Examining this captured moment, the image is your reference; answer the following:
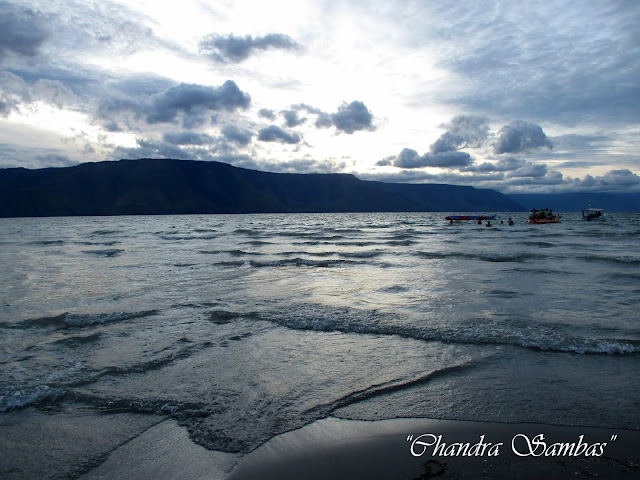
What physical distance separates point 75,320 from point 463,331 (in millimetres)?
9283

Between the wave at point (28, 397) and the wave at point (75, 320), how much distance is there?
12.3 feet

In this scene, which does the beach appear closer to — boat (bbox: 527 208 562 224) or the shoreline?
the shoreline

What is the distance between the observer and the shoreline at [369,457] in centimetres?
359

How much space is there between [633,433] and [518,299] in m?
7.75

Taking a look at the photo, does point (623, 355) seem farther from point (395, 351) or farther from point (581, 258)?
point (581, 258)

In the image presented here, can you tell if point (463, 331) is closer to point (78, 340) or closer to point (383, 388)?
point (383, 388)

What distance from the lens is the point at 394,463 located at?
3.75 meters

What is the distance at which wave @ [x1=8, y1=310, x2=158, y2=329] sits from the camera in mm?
8781

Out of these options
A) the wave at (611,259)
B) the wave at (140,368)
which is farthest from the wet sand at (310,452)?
the wave at (611,259)

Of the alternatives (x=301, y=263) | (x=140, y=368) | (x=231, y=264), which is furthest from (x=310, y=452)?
(x=231, y=264)

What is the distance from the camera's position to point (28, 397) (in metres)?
5.14

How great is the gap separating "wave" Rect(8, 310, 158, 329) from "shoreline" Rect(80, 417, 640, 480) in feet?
18.8

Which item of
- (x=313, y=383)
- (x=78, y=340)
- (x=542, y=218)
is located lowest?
(x=78, y=340)

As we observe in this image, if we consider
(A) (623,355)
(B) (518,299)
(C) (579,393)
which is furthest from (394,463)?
(B) (518,299)
